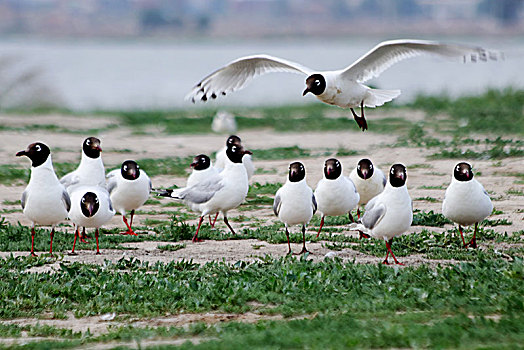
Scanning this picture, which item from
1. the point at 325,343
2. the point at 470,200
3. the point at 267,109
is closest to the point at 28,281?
the point at 325,343

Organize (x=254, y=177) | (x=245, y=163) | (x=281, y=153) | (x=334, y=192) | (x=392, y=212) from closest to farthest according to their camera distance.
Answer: (x=392, y=212)
(x=334, y=192)
(x=245, y=163)
(x=254, y=177)
(x=281, y=153)

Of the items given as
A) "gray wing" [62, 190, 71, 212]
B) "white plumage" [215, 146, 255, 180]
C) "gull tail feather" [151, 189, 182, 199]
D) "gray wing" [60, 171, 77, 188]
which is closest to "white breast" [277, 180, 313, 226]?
"gull tail feather" [151, 189, 182, 199]

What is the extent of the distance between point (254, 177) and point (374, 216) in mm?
5566

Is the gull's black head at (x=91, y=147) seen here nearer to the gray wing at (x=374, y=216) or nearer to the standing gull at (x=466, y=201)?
the gray wing at (x=374, y=216)

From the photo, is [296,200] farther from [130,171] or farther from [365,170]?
[130,171]

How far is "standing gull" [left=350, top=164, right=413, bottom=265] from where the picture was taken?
7617 mm

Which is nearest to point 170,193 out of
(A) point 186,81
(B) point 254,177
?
(B) point 254,177

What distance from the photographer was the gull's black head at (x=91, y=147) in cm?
930

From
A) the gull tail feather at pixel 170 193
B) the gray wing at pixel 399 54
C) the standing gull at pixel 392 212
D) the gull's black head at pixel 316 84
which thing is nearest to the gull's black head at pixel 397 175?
the standing gull at pixel 392 212

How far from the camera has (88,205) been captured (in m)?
8.12

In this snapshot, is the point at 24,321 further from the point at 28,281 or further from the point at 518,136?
the point at 518,136

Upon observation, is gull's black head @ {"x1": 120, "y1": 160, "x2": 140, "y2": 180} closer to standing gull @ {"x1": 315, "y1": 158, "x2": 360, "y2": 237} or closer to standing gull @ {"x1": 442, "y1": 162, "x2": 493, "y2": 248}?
standing gull @ {"x1": 315, "y1": 158, "x2": 360, "y2": 237}

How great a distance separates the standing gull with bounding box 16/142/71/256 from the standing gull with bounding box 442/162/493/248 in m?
3.92

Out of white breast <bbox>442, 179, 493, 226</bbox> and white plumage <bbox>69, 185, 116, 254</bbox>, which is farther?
white plumage <bbox>69, 185, 116, 254</bbox>
